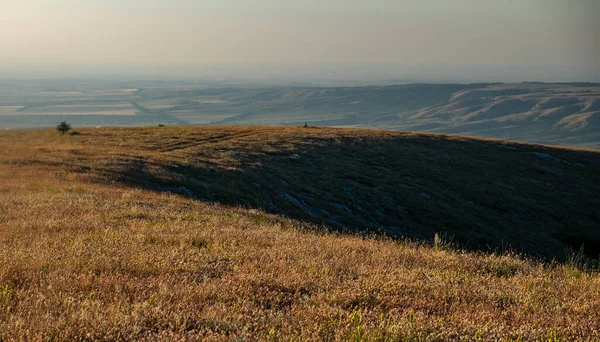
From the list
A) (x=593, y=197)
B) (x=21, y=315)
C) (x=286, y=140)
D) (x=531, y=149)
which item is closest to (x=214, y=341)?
(x=21, y=315)

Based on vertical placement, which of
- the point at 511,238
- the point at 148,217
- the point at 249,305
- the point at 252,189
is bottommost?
the point at 511,238

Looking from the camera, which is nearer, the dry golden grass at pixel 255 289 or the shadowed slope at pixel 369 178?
the dry golden grass at pixel 255 289

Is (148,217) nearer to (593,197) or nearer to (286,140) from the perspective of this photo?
(286,140)

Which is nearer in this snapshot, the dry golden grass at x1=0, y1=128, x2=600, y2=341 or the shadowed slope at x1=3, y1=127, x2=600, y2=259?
the dry golden grass at x1=0, y1=128, x2=600, y2=341

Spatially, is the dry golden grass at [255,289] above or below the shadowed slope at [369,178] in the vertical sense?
above

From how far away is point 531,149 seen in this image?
7388 cm

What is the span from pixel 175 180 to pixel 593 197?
47.3m

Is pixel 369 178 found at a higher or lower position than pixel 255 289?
lower

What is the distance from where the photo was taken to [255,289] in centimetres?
703

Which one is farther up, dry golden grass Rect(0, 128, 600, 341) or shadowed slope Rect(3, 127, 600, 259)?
dry golden grass Rect(0, 128, 600, 341)

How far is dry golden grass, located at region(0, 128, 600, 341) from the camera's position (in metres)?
5.49

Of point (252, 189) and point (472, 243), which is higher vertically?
point (252, 189)

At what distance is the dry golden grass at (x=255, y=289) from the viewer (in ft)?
18.0

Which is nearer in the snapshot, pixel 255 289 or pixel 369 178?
pixel 255 289
